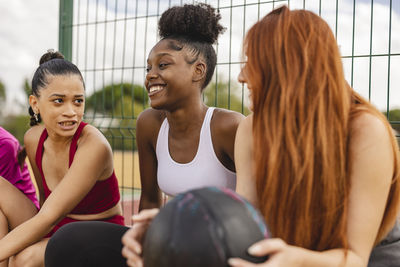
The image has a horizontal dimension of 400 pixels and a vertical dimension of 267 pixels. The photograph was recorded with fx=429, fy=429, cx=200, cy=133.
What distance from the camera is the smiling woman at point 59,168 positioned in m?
2.27

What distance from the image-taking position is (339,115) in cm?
140

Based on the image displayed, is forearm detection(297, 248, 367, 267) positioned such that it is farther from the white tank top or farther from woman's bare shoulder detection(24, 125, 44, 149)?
woman's bare shoulder detection(24, 125, 44, 149)

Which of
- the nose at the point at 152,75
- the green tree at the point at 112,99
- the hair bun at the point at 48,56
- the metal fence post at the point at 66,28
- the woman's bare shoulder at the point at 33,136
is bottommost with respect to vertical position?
the woman's bare shoulder at the point at 33,136

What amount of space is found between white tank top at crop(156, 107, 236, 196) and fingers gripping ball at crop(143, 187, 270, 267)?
1110 mm

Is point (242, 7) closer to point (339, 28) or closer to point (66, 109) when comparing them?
point (339, 28)

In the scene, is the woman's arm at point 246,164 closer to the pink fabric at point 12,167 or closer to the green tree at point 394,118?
the green tree at point 394,118

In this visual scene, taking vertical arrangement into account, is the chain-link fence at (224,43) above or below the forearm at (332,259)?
above

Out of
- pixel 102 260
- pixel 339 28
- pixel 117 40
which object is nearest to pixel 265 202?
pixel 102 260

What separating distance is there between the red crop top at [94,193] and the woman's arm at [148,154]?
19 centimetres

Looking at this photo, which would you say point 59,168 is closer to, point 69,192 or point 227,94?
point 69,192

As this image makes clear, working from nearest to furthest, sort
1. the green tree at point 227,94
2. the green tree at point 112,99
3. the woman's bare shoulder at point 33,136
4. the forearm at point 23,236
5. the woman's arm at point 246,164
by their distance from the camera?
the woman's arm at point 246,164 → the forearm at point 23,236 → the woman's bare shoulder at point 33,136 → the green tree at point 227,94 → the green tree at point 112,99

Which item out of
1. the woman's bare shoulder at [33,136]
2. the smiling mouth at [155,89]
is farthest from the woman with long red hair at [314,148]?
the woman's bare shoulder at [33,136]

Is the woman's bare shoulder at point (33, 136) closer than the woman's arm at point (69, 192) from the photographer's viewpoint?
No

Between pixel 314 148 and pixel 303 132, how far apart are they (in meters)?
0.07
